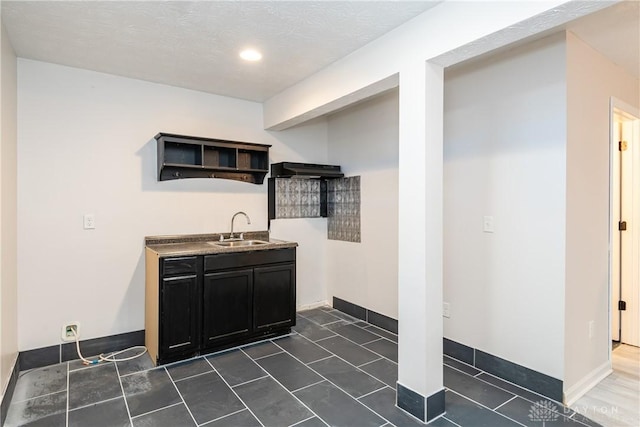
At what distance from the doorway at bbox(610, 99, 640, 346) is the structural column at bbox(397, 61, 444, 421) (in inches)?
85.2

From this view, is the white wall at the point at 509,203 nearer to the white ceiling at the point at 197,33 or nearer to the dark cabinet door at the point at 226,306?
the white ceiling at the point at 197,33

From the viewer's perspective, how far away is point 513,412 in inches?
83.6

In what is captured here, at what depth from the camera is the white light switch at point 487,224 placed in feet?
8.56

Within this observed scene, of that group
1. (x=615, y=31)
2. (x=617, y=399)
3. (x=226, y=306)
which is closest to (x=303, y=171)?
(x=226, y=306)

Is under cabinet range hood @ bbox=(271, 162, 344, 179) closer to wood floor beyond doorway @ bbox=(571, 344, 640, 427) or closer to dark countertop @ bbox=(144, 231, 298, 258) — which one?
dark countertop @ bbox=(144, 231, 298, 258)

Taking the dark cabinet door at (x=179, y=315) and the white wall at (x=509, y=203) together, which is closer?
the white wall at (x=509, y=203)

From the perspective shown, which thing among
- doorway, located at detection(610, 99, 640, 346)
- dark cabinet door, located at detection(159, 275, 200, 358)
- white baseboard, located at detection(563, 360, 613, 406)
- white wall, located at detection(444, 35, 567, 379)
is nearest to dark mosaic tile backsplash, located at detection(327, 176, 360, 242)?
white wall, located at detection(444, 35, 567, 379)

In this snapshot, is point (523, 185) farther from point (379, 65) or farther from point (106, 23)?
point (106, 23)

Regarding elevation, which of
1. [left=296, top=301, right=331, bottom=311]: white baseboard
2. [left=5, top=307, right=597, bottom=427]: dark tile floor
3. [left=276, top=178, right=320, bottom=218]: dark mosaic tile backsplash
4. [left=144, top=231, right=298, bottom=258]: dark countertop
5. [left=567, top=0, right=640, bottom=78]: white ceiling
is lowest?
[left=5, top=307, right=597, bottom=427]: dark tile floor

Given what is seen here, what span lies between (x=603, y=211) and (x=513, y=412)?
5.15 feet

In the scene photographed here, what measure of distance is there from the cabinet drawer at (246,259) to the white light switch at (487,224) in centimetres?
169

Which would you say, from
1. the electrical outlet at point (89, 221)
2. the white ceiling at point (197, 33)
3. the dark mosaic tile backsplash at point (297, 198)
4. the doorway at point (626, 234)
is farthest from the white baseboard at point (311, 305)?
the doorway at point (626, 234)

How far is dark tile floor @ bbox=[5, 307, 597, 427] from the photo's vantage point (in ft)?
6.79

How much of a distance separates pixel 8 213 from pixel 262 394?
2.05 meters
